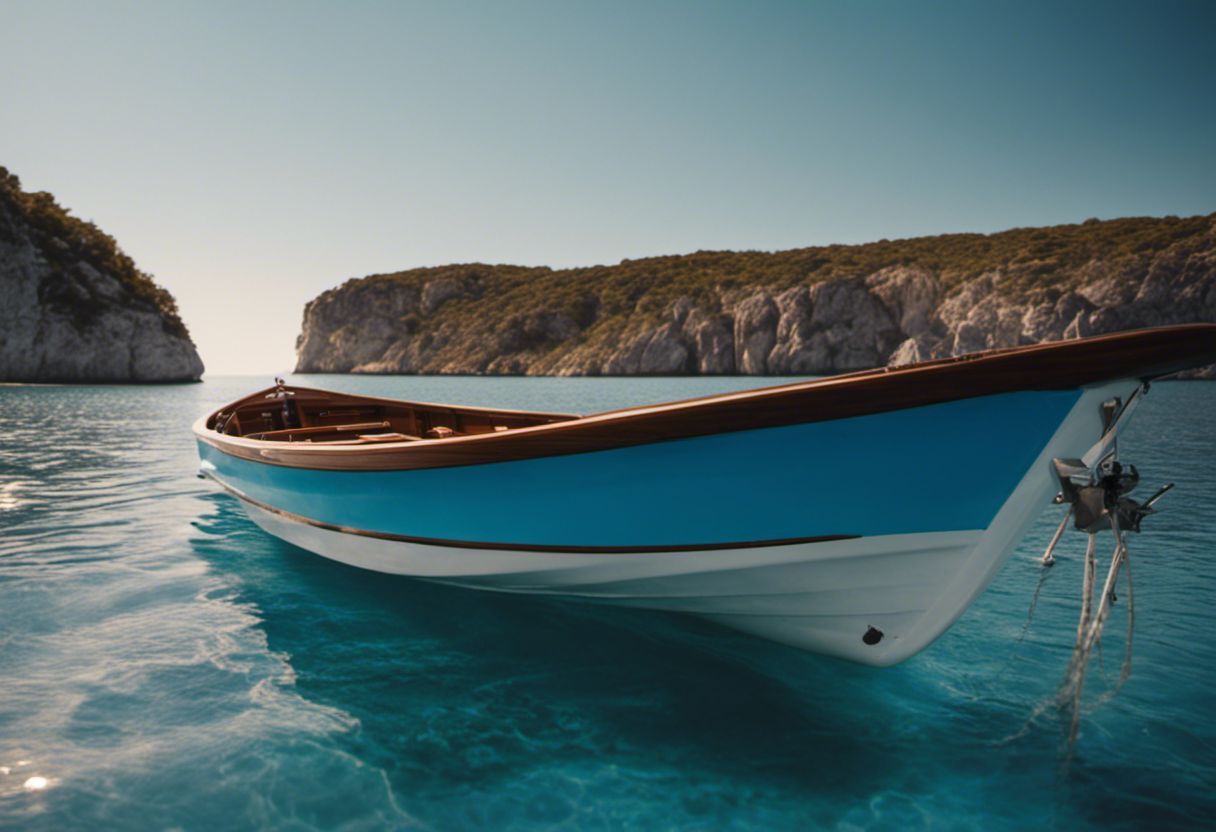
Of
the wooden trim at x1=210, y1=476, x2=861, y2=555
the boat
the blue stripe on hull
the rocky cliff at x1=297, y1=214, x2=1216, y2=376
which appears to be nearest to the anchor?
the boat

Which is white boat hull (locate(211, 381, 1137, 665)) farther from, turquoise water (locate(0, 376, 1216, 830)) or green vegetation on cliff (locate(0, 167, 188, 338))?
green vegetation on cliff (locate(0, 167, 188, 338))

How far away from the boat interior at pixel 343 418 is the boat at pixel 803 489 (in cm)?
298

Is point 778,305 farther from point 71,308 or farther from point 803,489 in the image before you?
point 803,489

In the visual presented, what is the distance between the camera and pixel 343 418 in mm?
10297

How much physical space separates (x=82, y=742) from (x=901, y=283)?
90.9 meters

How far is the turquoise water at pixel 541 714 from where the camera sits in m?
3.23

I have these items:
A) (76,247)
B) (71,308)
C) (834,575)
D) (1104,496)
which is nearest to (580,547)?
(834,575)

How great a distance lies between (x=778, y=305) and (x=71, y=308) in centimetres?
8293

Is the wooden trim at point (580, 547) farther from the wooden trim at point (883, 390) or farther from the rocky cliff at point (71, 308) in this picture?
the rocky cliff at point (71, 308)

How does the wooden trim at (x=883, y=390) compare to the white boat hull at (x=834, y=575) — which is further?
the white boat hull at (x=834, y=575)

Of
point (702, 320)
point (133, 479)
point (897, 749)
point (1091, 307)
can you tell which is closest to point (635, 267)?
point (702, 320)

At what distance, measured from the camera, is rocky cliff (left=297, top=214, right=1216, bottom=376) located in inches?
2517

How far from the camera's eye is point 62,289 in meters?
68.2

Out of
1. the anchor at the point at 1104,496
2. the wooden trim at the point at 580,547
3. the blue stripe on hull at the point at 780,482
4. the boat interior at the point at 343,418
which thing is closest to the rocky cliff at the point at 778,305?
the boat interior at the point at 343,418
